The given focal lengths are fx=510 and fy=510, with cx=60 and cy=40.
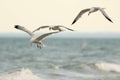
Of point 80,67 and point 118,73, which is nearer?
point 118,73

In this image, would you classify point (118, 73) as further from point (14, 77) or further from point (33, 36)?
point (33, 36)

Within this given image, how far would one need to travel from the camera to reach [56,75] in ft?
74.5

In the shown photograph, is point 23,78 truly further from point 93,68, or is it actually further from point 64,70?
point 93,68

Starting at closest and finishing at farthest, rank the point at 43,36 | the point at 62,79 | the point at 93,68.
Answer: the point at 43,36 → the point at 62,79 → the point at 93,68

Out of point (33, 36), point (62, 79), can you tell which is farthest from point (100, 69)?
point (33, 36)

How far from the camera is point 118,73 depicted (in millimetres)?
24812

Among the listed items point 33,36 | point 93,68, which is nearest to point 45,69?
point 93,68

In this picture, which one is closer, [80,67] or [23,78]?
[23,78]

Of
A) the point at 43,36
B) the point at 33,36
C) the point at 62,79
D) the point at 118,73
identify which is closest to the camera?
the point at 43,36

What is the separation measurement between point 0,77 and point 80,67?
6.52 metres

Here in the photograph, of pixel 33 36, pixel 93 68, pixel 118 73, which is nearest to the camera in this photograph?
pixel 33 36

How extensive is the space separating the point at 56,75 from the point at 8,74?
2.13 m

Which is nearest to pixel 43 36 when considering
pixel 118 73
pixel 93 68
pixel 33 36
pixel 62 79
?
pixel 33 36

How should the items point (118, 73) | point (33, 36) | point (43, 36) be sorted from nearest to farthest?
1. point (43, 36)
2. point (33, 36)
3. point (118, 73)
